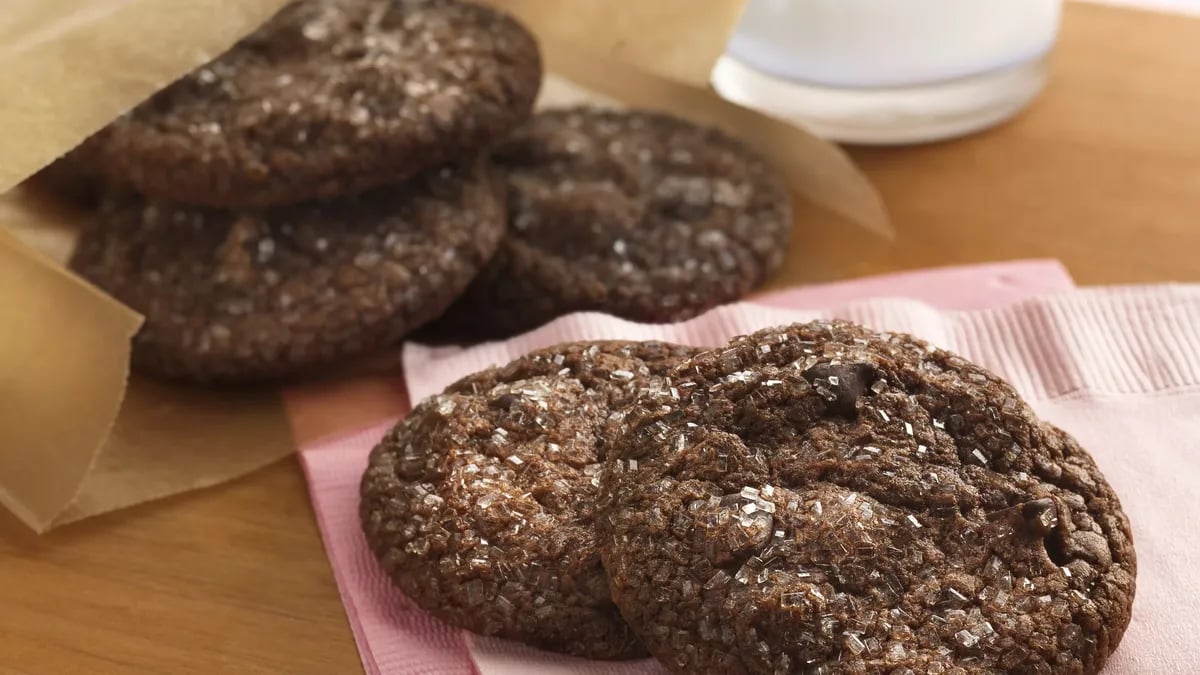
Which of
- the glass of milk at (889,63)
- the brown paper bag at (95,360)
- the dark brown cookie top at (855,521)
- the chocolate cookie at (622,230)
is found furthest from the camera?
the glass of milk at (889,63)

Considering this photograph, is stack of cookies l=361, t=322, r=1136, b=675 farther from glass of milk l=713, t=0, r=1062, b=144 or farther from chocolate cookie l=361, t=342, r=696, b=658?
glass of milk l=713, t=0, r=1062, b=144

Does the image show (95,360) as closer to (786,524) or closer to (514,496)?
(514,496)

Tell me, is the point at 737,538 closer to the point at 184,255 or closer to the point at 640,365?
the point at 640,365

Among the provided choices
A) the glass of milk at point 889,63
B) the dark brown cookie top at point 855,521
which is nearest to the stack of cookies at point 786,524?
the dark brown cookie top at point 855,521

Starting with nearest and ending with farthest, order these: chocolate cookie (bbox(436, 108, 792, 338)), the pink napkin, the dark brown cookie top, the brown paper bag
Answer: the dark brown cookie top → the pink napkin → the brown paper bag → chocolate cookie (bbox(436, 108, 792, 338))

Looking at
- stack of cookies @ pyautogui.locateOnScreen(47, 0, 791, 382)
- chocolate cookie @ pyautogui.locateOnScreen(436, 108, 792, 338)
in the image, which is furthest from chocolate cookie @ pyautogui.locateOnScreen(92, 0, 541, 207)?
chocolate cookie @ pyautogui.locateOnScreen(436, 108, 792, 338)

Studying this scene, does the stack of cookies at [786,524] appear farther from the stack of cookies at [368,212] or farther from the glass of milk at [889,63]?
the glass of milk at [889,63]

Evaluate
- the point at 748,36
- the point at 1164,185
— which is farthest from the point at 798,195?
the point at 1164,185

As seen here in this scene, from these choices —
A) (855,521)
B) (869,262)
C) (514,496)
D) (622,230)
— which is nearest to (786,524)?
(855,521)

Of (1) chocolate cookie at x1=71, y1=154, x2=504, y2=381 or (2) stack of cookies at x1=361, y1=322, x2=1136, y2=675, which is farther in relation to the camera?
(1) chocolate cookie at x1=71, y1=154, x2=504, y2=381
